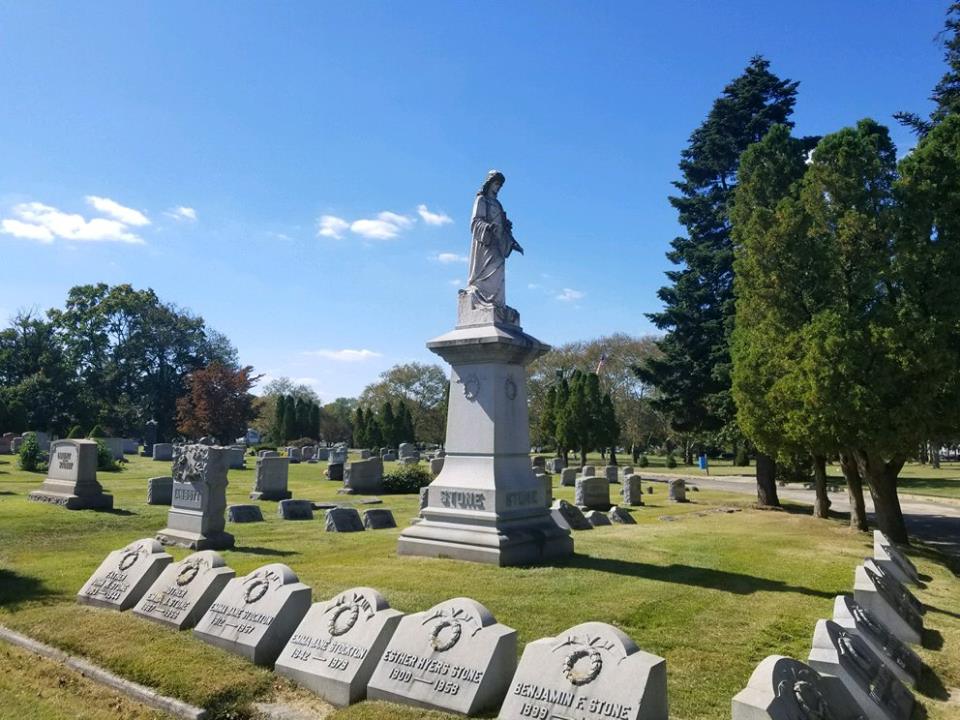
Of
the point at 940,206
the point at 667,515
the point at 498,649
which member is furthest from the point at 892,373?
the point at 498,649

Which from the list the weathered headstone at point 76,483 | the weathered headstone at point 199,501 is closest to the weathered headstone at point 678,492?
the weathered headstone at point 199,501

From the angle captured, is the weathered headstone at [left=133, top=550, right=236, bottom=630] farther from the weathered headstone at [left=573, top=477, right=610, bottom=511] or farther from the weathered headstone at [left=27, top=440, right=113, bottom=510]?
the weathered headstone at [left=573, top=477, right=610, bottom=511]

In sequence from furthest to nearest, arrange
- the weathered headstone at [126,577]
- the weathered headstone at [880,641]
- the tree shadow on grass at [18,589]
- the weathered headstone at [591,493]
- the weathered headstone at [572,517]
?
the weathered headstone at [591,493] → the weathered headstone at [572,517] → the tree shadow on grass at [18,589] → the weathered headstone at [126,577] → the weathered headstone at [880,641]

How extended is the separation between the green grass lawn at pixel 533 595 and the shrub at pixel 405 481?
33.3 ft

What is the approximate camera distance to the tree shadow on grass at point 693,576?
27.6 ft

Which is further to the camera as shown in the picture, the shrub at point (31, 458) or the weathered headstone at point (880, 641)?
the shrub at point (31, 458)

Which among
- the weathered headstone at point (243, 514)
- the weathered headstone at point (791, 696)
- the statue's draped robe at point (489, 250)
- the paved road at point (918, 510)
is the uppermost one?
the statue's draped robe at point (489, 250)

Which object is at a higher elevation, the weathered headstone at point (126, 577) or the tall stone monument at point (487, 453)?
the tall stone monument at point (487, 453)

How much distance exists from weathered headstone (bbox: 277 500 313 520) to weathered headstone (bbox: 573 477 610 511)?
25.1 feet

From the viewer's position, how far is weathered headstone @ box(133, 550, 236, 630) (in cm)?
619

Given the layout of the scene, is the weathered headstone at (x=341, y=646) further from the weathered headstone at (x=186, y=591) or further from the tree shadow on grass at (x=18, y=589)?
the tree shadow on grass at (x=18, y=589)

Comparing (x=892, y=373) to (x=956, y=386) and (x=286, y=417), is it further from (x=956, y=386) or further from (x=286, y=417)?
(x=286, y=417)

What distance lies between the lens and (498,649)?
14.7ft

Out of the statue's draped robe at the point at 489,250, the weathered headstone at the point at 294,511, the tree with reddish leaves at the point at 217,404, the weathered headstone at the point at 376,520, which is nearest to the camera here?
the statue's draped robe at the point at 489,250
